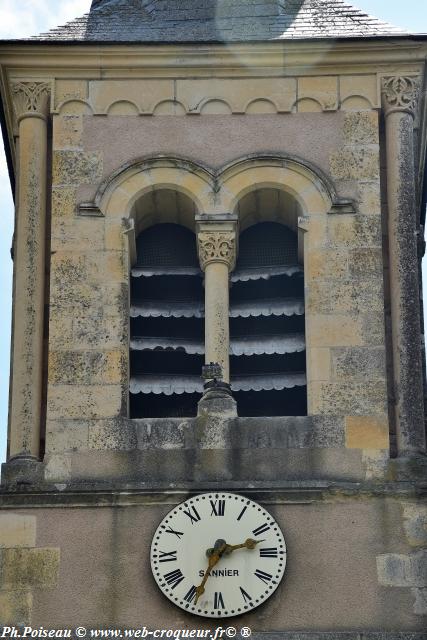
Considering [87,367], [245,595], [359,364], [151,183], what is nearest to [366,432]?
[359,364]

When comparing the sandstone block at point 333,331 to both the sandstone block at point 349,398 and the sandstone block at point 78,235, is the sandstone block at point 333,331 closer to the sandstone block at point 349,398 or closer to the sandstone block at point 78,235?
the sandstone block at point 349,398

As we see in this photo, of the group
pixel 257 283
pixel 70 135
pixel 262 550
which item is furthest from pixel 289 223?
pixel 262 550

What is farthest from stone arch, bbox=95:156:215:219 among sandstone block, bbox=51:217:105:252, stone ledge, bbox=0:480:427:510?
stone ledge, bbox=0:480:427:510

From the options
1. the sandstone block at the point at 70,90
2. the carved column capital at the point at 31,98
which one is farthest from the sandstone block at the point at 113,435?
the sandstone block at the point at 70,90

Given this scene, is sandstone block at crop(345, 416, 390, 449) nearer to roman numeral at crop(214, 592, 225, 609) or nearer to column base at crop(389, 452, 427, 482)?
column base at crop(389, 452, 427, 482)

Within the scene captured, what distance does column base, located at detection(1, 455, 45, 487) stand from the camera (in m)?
24.0

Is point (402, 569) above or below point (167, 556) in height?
below

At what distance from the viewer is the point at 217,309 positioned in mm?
25062

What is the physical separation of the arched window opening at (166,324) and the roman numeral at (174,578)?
209cm

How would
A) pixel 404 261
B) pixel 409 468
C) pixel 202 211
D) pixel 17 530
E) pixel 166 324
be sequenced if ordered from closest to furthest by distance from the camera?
pixel 17 530
pixel 409 468
pixel 404 261
pixel 166 324
pixel 202 211

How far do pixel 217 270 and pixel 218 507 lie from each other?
2.76 meters

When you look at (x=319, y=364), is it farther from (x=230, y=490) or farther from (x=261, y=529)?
(x=261, y=529)

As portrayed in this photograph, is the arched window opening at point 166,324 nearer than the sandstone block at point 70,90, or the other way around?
the arched window opening at point 166,324

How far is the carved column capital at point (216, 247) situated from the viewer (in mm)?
25406
